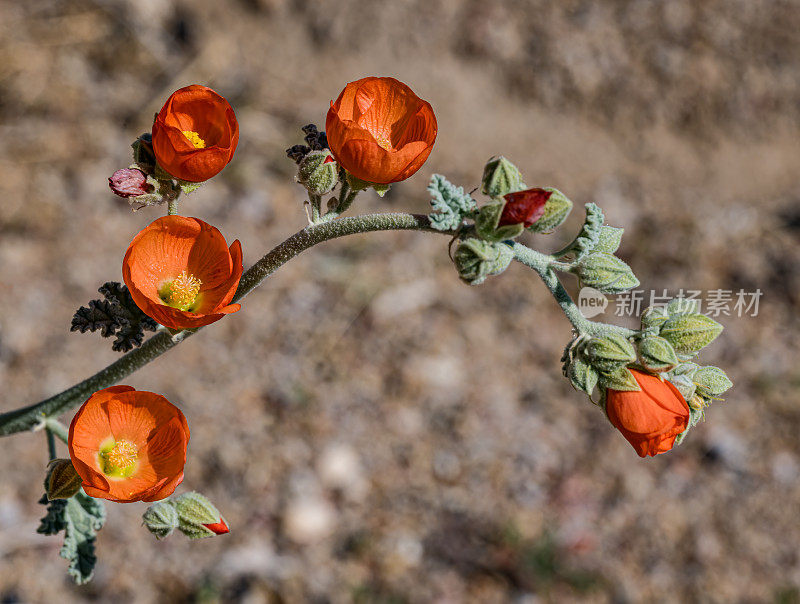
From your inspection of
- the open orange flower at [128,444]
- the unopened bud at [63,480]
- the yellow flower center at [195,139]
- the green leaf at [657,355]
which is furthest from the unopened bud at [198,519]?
the green leaf at [657,355]

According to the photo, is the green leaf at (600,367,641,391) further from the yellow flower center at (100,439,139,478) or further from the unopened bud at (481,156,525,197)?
the yellow flower center at (100,439,139,478)

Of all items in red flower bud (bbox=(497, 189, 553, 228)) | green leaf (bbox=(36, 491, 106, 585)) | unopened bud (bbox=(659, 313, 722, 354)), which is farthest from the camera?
green leaf (bbox=(36, 491, 106, 585))

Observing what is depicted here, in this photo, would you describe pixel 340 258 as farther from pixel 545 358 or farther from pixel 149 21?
pixel 149 21

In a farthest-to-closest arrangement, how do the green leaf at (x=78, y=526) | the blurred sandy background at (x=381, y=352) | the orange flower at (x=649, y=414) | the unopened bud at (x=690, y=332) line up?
the blurred sandy background at (x=381, y=352), the green leaf at (x=78, y=526), the unopened bud at (x=690, y=332), the orange flower at (x=649, y=414)

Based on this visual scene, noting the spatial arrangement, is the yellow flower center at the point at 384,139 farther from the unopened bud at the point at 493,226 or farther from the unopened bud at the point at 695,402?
the unopened bud at the point at 695,402

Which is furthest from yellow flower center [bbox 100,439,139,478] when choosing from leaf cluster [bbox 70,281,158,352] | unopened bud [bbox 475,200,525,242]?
unopened bud [bbox 475,200,525,242]

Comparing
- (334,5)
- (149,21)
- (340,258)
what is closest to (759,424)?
(340,258)
